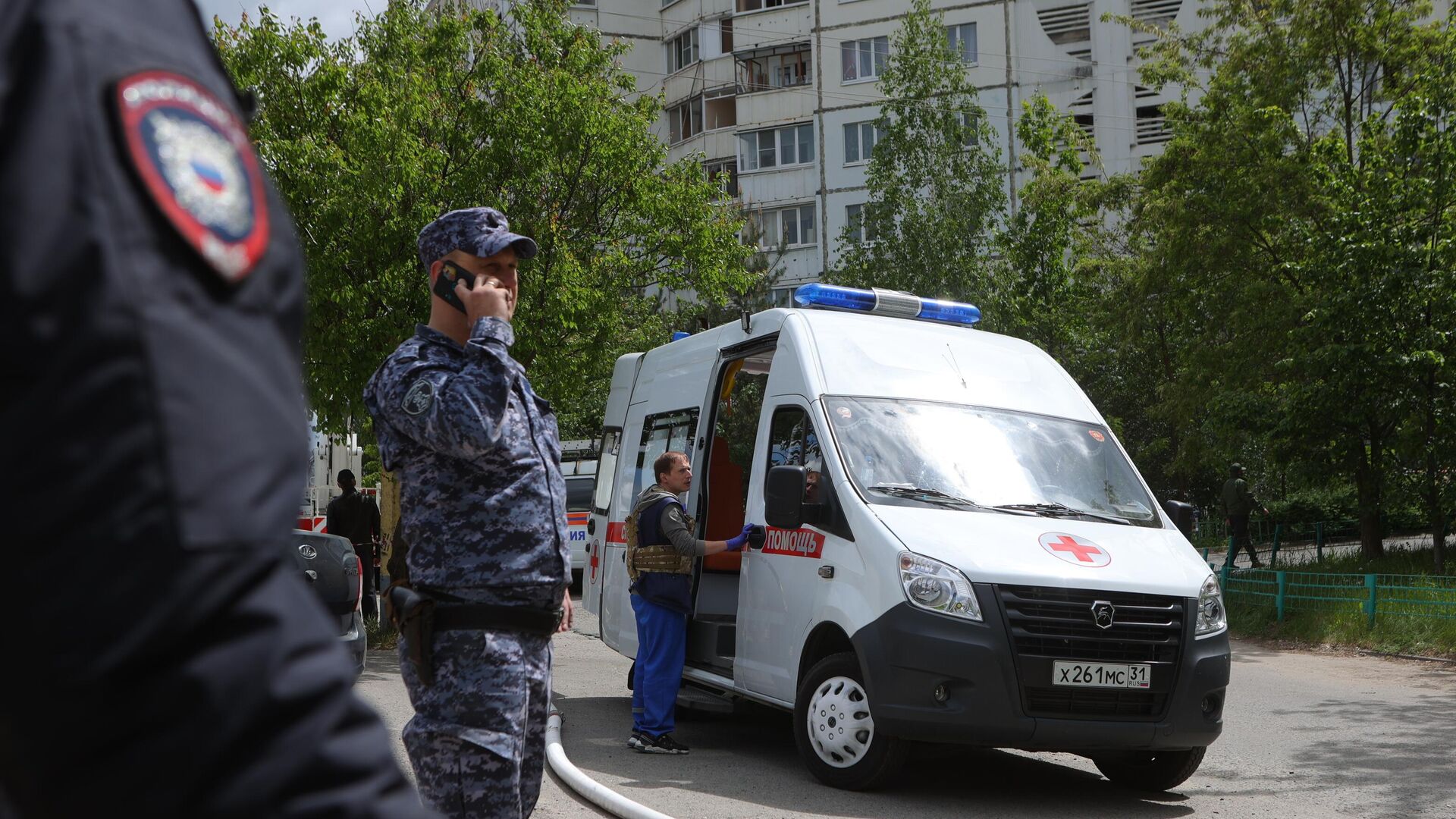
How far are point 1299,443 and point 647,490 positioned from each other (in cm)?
1277

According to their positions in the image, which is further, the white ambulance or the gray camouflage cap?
the white ambulance

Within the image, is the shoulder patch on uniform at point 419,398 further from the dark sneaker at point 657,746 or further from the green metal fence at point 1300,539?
the green metal fence at point 1300,539

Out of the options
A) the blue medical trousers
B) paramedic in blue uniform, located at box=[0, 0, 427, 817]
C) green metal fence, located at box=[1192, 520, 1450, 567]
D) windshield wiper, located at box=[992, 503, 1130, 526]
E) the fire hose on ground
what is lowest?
green metal fence, located at box=[1192, 520, 1450, 567]

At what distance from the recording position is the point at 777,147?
167ft

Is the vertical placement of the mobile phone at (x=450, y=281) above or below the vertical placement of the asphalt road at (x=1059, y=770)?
above

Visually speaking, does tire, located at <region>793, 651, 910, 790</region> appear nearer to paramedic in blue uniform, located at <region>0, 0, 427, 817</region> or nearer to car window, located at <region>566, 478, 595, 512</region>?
paramedic in blue uniform, located at <region>0, 0, 427, 817</region>

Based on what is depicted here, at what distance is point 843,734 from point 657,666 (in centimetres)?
179

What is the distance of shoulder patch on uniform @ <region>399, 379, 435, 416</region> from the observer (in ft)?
11.2

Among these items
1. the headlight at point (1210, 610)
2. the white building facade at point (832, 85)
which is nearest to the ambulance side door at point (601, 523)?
the headlight at point (1210, 610)

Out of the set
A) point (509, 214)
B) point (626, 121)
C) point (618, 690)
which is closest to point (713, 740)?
point (618, 690)

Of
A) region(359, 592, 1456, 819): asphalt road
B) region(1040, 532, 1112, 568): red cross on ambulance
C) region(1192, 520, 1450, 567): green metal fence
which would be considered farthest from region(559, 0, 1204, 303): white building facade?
region(1040, 532, 1112, 568): red cross on ambulance

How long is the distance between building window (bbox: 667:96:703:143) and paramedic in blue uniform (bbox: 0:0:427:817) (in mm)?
53670

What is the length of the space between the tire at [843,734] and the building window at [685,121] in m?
47.5

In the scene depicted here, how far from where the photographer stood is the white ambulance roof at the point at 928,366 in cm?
852
